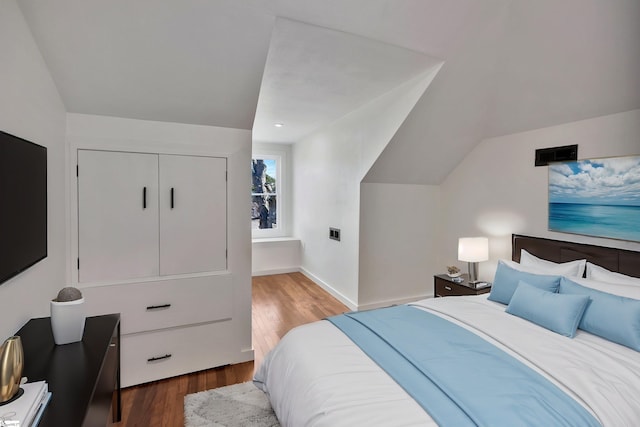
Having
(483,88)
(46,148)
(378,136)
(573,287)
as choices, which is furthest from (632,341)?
(46,148)

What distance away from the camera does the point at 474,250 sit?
3.23 metres

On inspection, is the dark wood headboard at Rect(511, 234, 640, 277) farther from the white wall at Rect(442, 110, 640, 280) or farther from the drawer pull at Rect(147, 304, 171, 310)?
the drawer pull at Rect(147, 304, 171, 310)

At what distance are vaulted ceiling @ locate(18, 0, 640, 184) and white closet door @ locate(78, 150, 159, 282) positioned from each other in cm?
38

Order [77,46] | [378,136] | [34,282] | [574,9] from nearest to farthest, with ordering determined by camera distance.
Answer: [34,282] < [77,46] < [574,9] < [378,136]

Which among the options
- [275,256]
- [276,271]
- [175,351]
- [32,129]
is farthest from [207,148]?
[276,271]

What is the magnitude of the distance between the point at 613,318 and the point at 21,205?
3103 millimetres

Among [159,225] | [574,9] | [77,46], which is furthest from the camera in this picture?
[159,225]

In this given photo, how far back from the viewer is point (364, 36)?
2059 millimetres

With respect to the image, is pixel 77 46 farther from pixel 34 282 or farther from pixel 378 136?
pixel 378 136

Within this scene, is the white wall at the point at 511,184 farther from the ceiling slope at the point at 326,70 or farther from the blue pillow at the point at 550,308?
the ceiling slope at the point at 326,70

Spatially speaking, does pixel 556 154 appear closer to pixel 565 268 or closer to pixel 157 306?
pixel 565 268

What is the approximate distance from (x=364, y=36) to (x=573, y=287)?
7.19 ft

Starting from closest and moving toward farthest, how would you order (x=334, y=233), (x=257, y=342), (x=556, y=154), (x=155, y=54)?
(x=155, y=54), (x=556, y=154), (x=257, y=342), (x=334, y=233)

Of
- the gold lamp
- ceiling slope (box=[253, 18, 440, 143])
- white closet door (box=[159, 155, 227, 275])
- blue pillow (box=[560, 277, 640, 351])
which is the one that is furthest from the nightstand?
the gold lamp
